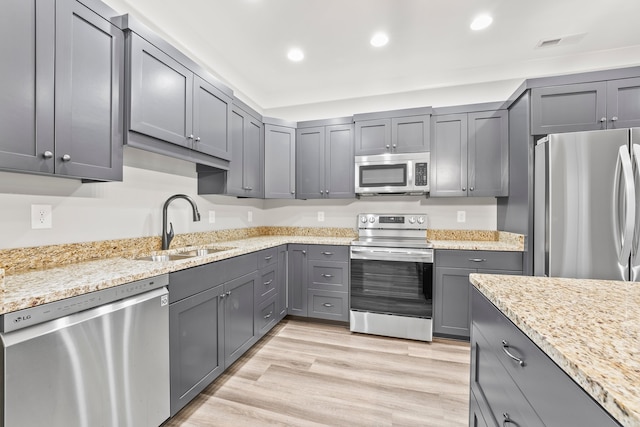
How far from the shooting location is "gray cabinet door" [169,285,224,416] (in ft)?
5.29

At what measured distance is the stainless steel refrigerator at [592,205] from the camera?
76.2 inches

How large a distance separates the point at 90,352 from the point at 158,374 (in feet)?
1.41

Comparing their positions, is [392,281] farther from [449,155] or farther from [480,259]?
[449,155]

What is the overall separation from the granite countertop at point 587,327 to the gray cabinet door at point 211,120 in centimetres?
213

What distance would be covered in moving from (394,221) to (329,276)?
997 millimetres

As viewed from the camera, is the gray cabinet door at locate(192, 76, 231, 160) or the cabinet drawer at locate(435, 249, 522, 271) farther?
the cabinet drawer at locate(435, 249, 522, 271)

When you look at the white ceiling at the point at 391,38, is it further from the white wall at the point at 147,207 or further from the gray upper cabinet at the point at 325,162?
the white wall at the point at 147,207

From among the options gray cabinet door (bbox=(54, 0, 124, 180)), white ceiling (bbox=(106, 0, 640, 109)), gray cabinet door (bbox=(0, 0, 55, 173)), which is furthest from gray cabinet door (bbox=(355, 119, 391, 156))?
gray cabinet door (bbox=(0, 0, 55, 173))

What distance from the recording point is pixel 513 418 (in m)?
0.84

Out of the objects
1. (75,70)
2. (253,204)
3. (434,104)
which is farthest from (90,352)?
(434,104)

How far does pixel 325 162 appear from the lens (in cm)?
338

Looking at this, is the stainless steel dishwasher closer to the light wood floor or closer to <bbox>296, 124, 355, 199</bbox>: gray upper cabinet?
the light wood floor

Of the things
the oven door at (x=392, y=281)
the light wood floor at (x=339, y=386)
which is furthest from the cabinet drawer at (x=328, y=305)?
the light wood floor at (x=339, y=386)

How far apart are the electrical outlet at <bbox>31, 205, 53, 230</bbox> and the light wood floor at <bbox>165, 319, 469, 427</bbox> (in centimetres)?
136
